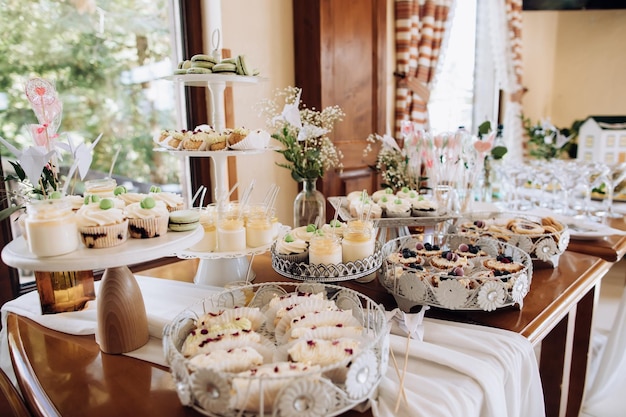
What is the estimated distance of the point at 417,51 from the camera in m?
3.54

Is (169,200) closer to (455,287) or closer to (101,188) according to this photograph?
(101,188)

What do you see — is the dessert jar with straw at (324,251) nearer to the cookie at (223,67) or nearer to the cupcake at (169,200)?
the cupcake at (169,200)

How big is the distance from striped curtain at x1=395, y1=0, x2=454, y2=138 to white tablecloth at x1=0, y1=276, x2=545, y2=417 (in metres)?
2.71

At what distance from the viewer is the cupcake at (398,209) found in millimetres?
1502

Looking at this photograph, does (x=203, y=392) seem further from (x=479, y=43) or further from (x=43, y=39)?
(x=479, y=43)

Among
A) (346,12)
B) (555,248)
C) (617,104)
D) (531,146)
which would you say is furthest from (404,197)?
(617,104)

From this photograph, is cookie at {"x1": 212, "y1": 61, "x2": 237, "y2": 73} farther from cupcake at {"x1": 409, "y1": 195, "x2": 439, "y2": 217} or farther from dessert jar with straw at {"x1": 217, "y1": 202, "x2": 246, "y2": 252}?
cupcake at {"x1": 409, "y1": 195, "x2": 439, "y2": 217}

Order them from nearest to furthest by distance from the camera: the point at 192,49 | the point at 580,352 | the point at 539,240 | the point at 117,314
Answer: the point at 117,314, the point at 539,240, the point at 580,352, the point at 192,49

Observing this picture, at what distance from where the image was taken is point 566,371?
141cm

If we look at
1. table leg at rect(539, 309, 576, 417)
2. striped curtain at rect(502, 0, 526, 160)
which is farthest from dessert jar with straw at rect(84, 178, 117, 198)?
striped curtain at rect(502, 0, 526, 160)

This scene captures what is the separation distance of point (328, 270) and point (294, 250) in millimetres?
109

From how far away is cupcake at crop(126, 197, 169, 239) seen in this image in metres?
0.93

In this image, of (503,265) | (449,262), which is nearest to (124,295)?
(449,262)

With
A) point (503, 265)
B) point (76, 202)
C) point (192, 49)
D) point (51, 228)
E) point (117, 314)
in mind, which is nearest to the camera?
point (51, 228)
